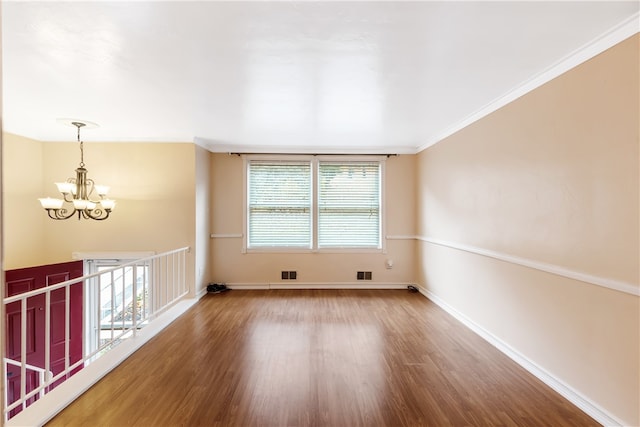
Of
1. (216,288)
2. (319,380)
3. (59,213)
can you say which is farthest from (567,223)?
(59,213)

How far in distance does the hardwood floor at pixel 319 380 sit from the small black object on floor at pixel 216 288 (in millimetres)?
1068

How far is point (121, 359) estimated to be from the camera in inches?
103

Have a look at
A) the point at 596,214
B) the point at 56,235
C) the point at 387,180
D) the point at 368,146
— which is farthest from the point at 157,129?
the point at 596,214

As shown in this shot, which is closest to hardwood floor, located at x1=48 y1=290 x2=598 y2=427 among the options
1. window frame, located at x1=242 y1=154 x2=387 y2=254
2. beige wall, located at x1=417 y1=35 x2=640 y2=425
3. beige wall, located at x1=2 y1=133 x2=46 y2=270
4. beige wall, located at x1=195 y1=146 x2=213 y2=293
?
beige wall, located at x1=417 y1=35 x2=640 y2=425

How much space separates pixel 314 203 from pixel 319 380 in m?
3.02

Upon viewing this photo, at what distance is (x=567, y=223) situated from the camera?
2.18 m

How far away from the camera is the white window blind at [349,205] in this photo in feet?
16.5

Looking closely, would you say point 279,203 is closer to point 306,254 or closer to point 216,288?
point 306,254

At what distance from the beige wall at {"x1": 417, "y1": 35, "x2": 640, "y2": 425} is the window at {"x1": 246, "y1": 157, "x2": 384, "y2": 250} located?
6.07 ft

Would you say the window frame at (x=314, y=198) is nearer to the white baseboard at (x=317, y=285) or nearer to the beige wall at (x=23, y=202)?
the white baseboard at (x=317, y=285)

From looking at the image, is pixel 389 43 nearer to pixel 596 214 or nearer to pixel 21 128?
pixel 596 214

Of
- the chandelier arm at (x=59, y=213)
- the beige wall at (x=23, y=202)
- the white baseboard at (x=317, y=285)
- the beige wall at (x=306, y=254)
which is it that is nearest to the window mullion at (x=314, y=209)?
the beige wall at (x=306, y=254)

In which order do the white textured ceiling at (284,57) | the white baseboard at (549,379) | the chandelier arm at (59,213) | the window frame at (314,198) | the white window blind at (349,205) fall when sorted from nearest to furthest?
the white textured ceiling at (284,57)
the white baseboard at (549,379)
the chandelier arm at (59,213)
the window frame at (314,198)
the white window blind at (349,205)

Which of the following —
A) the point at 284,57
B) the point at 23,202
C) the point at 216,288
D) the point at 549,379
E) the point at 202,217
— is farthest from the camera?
the point at 216,288
